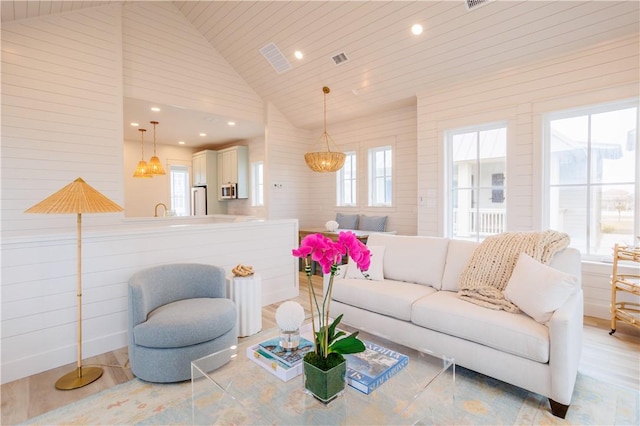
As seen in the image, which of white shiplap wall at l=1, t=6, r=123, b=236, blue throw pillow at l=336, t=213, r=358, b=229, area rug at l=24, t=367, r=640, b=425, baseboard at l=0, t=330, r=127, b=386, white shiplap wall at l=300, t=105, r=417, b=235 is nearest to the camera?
area rug at l=24, t=367, r=640, b=425

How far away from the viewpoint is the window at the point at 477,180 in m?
4.30

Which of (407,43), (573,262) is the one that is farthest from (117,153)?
(573,262)

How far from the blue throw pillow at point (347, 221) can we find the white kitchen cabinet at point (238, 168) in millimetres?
2466

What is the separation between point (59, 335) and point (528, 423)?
3246mm

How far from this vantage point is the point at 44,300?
2.44 m

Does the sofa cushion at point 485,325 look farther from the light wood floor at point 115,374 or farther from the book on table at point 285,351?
the book on table at point 285,351

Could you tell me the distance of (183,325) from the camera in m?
2.19

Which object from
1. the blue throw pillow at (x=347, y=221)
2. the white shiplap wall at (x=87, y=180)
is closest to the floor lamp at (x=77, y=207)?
the white shiplap wall at (x=87, y=180)

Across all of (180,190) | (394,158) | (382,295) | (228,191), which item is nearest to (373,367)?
(382,295)

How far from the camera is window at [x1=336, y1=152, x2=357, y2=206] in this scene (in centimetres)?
645

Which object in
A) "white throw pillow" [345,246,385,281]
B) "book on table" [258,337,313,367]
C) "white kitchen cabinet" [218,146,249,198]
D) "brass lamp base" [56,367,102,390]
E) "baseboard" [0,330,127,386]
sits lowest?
"brass lamp base" [56,367,102,390]

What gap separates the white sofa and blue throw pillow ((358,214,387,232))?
226cm

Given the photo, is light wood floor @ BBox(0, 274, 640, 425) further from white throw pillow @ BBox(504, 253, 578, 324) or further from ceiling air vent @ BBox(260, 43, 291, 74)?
ceiling air vent @ BBox(260, 43, 291, 74)

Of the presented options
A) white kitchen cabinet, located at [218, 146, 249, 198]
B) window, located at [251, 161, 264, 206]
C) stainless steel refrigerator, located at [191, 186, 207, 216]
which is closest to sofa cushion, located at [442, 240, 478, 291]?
window, located at [251, 161, 264, 206]
